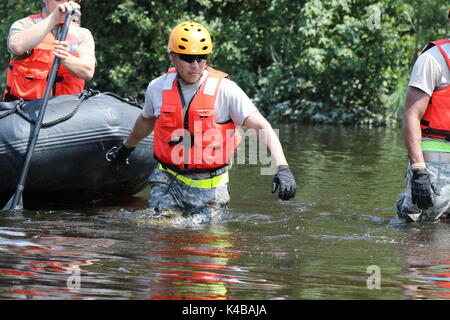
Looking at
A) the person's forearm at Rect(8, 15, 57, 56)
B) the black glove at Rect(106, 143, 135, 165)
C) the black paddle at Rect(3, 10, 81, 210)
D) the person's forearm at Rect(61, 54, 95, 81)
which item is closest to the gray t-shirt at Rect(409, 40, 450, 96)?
the black glove at Rect(106, 143, 135, 165)

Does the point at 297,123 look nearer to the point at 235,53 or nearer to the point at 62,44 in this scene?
the point at 235,53

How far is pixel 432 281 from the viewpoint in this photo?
4625mm

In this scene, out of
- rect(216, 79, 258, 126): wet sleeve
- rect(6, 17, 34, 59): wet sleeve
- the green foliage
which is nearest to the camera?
rect(216, 79, 258, 126): wet sleeve

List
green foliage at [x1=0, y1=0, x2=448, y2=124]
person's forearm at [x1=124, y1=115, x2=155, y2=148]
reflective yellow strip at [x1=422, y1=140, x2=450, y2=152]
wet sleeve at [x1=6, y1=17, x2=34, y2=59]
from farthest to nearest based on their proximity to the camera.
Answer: green foliage at [x1=0, y1=0, x2=448, y2=124] < wet sleeve at [x1=6, y1=17, x2=34, y2=59] < person's forearm at [x1=124, y1=115, x2=155, y2=148] < reflective yellow strip at [x1=422, y1=140, x2=450, y2=152]

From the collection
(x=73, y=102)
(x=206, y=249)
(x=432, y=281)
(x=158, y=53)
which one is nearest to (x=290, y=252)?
(x=206, y=249)

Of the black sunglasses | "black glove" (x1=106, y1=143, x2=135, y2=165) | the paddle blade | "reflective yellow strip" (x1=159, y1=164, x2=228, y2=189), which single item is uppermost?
the black sunglasses

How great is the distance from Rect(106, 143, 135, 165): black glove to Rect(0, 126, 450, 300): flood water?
0.43 metres

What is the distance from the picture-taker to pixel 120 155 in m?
6.67

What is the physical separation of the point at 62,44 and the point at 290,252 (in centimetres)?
255

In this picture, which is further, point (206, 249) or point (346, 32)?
point (346, 32)

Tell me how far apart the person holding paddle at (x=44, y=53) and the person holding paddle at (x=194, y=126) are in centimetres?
92

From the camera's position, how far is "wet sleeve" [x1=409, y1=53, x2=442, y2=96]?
5766 millimetres

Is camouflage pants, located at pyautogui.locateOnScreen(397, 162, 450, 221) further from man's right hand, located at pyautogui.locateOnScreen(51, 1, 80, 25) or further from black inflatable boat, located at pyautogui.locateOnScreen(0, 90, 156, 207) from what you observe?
man's right hand, located at pyautogui.locateOnScreen(51, 1, 80, 25)
